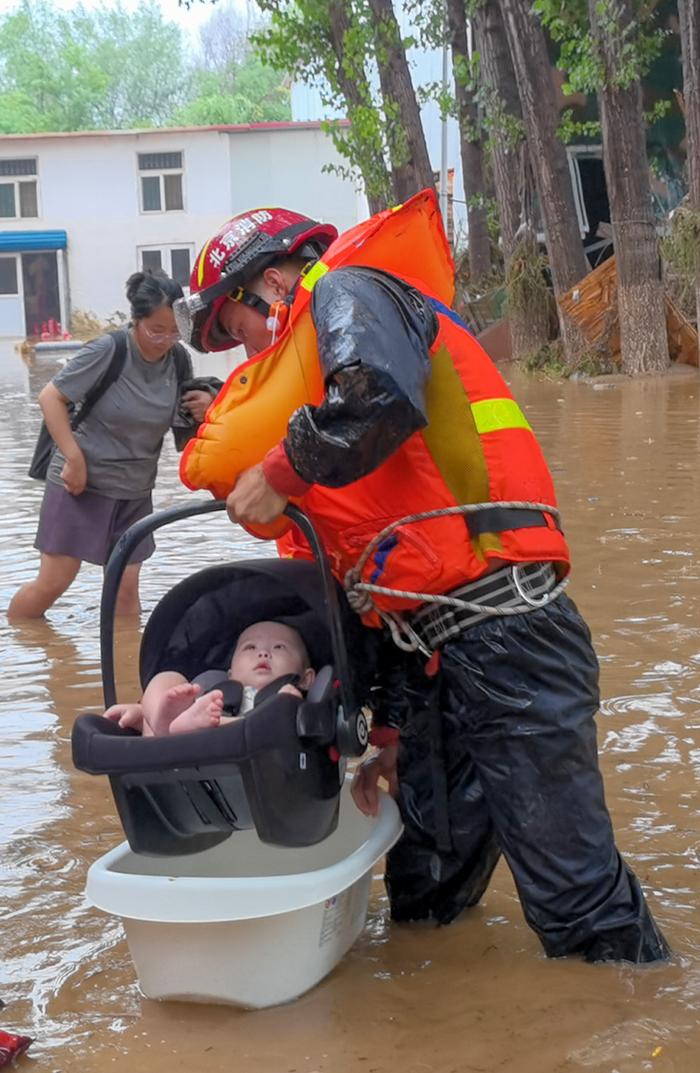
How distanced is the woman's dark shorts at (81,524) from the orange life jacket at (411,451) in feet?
12.2

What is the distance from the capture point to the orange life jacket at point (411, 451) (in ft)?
10.1

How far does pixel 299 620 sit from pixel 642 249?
13531 millimetres

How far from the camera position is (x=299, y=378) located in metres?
3.06

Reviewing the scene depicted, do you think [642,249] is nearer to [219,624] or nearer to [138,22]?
[219,624]

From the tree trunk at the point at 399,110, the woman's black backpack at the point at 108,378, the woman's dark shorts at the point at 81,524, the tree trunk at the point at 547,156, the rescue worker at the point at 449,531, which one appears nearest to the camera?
the rescue worker at the point at 449,531

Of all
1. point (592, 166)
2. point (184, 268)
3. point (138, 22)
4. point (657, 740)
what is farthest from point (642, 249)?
point (138, 22)

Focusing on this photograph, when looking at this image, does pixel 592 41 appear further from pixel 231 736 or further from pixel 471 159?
pixel 231 736

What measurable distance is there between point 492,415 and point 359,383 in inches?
17.8

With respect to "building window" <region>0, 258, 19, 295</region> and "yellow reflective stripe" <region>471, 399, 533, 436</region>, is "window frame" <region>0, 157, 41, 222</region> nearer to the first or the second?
"building window" <region>0, 258, 19, 295</region>

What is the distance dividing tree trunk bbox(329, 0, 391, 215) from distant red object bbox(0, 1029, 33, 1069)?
18.9 metres

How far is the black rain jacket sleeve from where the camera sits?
9.18ft

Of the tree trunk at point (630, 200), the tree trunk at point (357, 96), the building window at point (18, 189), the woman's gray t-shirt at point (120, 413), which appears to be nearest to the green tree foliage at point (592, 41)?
the tree trunk at point (630, 200)

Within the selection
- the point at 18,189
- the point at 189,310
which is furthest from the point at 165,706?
the point at 18,189

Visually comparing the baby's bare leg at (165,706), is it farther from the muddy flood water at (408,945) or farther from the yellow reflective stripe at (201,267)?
the yellow reflective stripe at (201,267)
